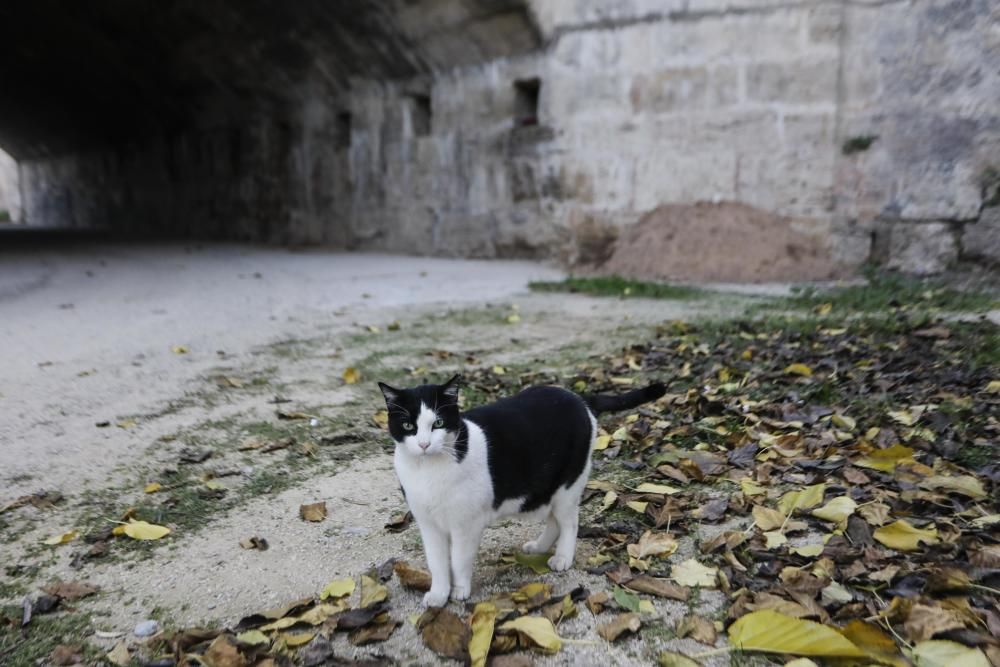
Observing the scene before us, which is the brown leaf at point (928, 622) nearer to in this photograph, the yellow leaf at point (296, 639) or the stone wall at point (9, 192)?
the yellow leaf at point (296, 639)

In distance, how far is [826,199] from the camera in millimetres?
6992

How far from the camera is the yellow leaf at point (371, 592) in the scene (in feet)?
6.05

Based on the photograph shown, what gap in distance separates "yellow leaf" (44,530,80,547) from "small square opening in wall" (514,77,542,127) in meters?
7.54

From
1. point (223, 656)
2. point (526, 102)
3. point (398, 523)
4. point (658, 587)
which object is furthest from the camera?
point (526, 102)

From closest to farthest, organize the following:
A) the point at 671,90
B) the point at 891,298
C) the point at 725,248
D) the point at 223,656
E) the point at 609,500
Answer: the point at 223,656 < the point at 609,500 < the point at 891,298 < the point at 725,248 < the point at 671,90

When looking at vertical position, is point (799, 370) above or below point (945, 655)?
above

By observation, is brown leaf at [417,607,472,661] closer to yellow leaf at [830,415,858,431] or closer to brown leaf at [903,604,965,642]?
brown leaf at [903,604,965,642]

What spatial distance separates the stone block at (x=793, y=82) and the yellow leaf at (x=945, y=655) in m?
6.36

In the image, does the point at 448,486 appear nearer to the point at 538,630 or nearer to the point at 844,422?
the point at 538,630

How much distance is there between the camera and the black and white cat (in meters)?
1.79

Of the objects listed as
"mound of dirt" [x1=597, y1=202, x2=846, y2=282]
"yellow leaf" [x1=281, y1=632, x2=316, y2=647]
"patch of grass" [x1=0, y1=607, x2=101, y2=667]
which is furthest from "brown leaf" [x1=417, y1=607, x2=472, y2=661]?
"mound of dirt" [x1=597, y1=202, x2=846, y2=282]

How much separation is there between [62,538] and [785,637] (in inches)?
77.3

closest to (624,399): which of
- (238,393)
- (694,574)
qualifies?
(694,574)

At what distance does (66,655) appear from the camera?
5.39ft
